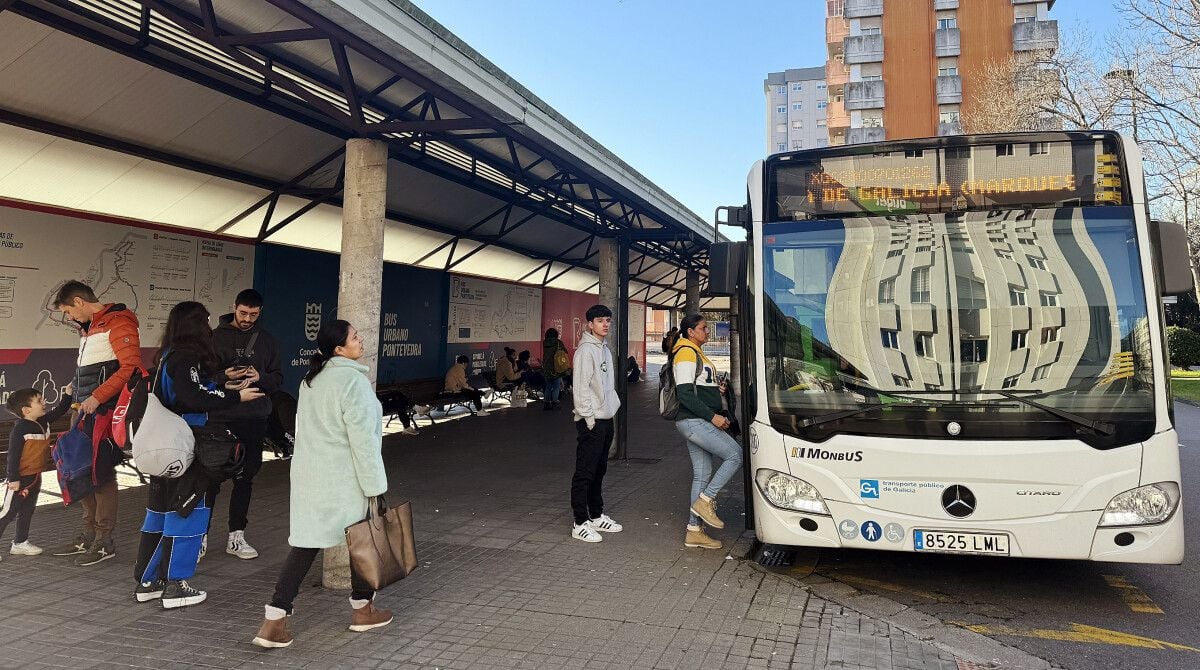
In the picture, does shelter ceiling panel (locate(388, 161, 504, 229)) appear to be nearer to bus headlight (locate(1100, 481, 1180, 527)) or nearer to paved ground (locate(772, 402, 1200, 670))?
paved ground (locate(772, 402, 1200, 670))

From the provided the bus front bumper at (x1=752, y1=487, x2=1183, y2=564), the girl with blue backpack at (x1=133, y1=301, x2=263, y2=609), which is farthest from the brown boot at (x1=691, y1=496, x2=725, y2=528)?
the girl with blue backpack at (x1=133, y1=301, x2=263, y2=609)

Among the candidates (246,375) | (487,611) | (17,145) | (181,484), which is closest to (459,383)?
(17,145)

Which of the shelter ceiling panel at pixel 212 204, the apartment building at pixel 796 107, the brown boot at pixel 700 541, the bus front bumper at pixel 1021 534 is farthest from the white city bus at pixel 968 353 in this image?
the apartment building at pixel 796 107

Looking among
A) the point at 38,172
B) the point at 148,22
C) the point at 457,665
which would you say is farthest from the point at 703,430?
the point at 38,172

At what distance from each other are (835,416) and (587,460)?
2.16m

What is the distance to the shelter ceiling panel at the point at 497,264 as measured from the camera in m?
16.4

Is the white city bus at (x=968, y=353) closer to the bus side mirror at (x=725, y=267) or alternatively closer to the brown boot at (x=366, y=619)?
the bus side mirror at (x=725, y=267)

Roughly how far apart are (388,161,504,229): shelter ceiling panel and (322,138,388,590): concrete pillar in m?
5.15

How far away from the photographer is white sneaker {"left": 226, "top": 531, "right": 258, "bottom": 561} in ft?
17.2

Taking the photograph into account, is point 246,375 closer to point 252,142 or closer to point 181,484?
point 181,484

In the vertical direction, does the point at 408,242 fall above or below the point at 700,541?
above

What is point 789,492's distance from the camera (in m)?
4.57

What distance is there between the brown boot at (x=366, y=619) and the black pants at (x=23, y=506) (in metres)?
2.91

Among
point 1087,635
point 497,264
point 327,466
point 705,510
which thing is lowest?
point 1087,635
